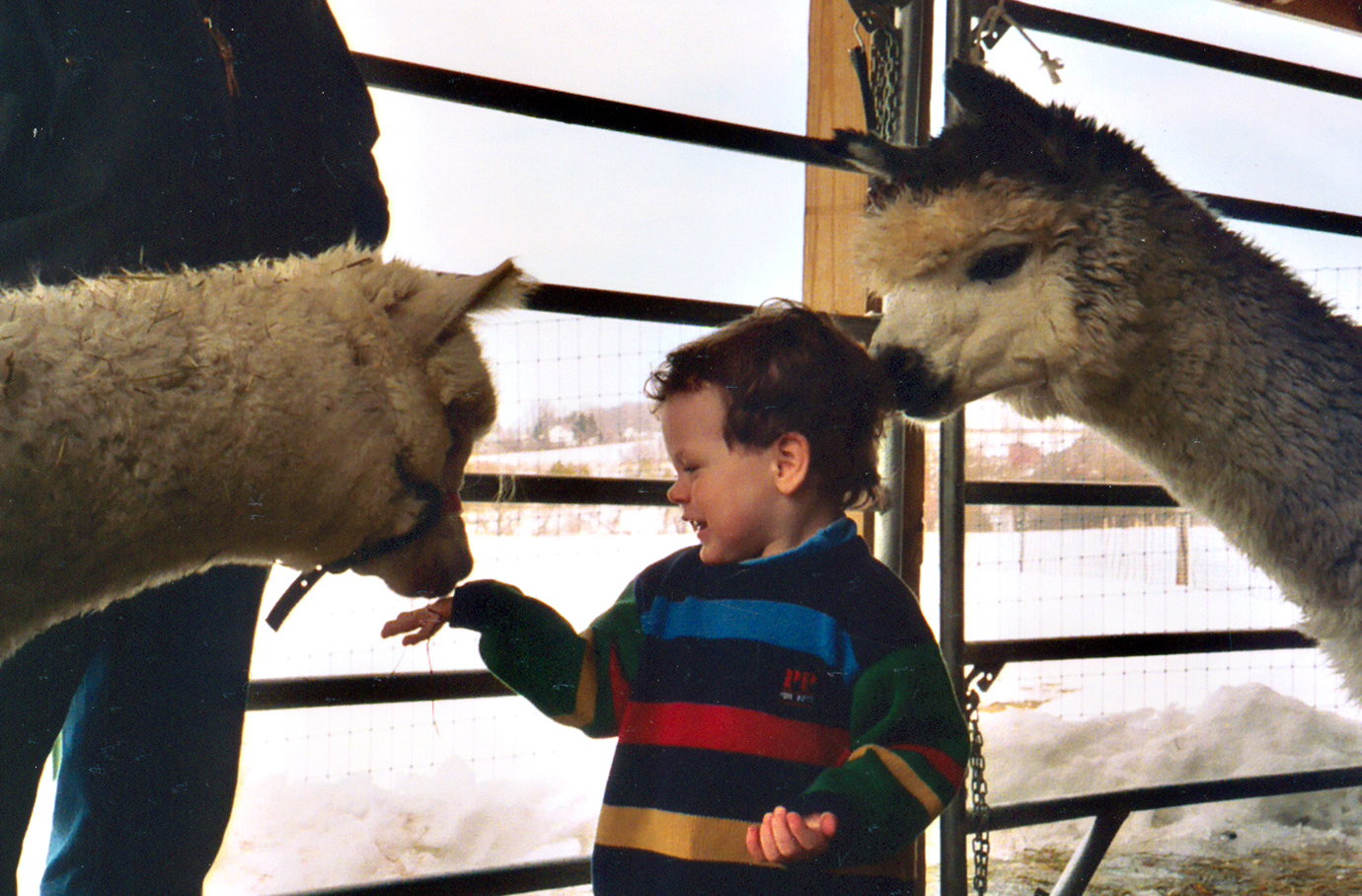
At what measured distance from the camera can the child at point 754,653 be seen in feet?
3.85

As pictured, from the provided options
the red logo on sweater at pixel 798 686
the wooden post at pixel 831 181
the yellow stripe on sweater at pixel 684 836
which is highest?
the wooden post at pixel 831 181

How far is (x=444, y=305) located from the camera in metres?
1.22

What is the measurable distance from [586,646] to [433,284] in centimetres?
50

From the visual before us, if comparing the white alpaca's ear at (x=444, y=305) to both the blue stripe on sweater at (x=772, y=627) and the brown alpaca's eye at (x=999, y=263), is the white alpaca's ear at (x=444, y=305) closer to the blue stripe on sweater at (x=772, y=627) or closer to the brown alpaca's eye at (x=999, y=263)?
the blue stripe on sweater at (x=772, y=627)

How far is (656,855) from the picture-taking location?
1.21 meters

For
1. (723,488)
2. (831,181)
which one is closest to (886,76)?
(831,181)

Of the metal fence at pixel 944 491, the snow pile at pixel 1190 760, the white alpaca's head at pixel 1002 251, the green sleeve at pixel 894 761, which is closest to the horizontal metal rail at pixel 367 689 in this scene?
the metal fence at pixel 944 491

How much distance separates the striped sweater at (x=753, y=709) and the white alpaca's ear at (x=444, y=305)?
0.32 meters

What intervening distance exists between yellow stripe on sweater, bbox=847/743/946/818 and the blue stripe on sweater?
0.10 m

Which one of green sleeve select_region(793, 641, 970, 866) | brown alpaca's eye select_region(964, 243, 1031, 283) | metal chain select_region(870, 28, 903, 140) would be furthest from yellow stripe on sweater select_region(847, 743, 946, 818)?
metal chain select_region(870, 28, 903, 140)

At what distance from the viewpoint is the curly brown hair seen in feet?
4.19

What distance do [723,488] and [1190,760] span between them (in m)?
2.61

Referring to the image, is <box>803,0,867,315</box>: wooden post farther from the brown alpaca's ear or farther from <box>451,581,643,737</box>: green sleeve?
<box>451,581,643,737</box>: green sleeve

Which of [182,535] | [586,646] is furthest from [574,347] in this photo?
[182,535]
